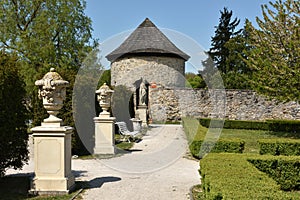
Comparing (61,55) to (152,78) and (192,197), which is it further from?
(192,197)

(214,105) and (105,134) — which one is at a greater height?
(214,105)

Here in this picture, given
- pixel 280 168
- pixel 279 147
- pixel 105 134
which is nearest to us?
pixel 280 168

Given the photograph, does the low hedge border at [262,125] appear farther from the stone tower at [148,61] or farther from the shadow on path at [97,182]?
the shadow on path at [97,182]

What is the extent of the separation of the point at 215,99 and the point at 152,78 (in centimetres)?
474

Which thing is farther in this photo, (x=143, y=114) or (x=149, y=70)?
(x=149, y=70)

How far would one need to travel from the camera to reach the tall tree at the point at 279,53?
1166 cm

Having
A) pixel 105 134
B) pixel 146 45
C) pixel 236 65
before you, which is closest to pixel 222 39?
pixel 236 65

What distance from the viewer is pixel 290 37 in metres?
12.2

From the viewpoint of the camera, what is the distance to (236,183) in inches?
138

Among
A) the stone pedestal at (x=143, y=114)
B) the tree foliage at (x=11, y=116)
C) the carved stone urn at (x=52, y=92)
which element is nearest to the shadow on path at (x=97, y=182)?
the tree foliage at (x=11, y=116)

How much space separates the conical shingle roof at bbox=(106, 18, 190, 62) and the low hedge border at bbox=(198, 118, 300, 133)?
6.42 m

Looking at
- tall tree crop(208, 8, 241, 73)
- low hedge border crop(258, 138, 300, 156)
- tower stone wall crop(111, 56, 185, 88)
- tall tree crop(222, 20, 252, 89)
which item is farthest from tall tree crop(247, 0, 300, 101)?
A: tall tree crop(208, 8, 241, 73)

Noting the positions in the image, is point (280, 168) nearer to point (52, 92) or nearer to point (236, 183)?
point (236, 183)

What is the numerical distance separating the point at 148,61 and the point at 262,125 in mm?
9378
